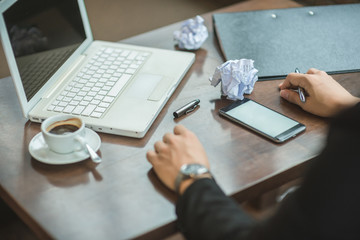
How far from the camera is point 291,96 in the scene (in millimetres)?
1103

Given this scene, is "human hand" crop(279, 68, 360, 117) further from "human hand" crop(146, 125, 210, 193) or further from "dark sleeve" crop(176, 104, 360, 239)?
"dark sleeve" crop(176, 104, 360, 239)

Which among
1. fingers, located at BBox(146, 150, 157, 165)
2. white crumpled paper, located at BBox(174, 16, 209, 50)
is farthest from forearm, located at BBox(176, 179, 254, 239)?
white crumpled paper, located at BBox(174, 16, 209, 50)

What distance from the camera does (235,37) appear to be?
4.51 ft

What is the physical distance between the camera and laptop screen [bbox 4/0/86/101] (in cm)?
98

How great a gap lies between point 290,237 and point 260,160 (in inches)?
11.4

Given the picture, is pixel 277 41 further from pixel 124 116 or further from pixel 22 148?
pixel 22 148

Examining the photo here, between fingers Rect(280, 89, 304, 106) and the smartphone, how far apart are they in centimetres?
7

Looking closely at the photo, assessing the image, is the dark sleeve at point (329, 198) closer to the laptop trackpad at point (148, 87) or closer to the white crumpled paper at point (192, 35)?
the laptop trackpad at point (148, 87)

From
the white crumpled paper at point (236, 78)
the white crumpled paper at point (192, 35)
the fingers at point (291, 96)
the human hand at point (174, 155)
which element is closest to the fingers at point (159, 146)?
the human hand at point (174, 155)

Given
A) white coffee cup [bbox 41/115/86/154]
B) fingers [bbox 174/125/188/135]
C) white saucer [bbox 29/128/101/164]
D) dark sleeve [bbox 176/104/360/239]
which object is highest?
dark sleeve [bbox 176/104/360/239]

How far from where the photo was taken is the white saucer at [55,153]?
0.92 metres

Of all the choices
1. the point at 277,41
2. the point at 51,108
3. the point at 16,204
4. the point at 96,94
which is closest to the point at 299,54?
the point at 277,41

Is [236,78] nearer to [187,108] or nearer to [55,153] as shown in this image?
[187,108]

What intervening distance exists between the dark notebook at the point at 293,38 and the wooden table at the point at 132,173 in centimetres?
11
